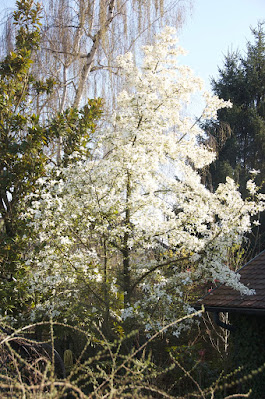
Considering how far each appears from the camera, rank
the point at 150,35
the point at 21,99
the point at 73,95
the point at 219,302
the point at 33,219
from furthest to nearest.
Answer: the point at 73,95
the point at 150,35
the point at 21,99
the point at 219,302
the point at 33,219

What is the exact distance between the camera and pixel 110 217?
5410 mm

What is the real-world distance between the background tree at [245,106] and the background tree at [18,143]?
412 inches

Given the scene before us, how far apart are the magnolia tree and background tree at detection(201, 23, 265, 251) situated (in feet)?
33.8

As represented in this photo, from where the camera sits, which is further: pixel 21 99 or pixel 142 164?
pixel 21 99

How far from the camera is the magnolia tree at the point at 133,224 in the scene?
533cm

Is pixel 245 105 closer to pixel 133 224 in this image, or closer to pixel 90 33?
pixel 90 33

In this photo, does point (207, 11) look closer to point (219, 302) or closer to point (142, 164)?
point (142, 164)

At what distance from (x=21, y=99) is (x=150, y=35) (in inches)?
125

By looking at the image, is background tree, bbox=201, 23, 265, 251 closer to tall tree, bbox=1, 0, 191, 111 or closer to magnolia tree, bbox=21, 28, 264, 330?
tall tree, bbox=1, 0, 191, 111

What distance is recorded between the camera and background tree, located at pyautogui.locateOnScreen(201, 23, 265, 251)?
16.4m

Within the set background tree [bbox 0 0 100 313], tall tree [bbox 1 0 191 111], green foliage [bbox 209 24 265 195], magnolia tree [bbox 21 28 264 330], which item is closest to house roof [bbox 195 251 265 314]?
magnolia tree [bbox 21 28 264 330]

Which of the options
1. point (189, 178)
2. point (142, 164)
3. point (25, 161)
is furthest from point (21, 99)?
point (189, 178)

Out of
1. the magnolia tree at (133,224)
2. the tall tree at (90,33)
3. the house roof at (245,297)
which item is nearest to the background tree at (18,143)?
the magnolia tree at (133,224)

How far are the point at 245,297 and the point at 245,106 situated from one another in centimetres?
1316
